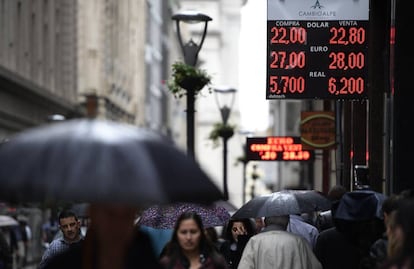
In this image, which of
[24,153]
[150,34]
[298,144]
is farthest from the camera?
[150,34]

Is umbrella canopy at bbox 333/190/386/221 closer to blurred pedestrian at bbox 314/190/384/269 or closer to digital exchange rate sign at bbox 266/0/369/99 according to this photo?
blurred pedestrian at bbox 314/190/384/269

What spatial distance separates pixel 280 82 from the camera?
1759 centimetres

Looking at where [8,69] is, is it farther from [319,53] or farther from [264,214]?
[264,214]

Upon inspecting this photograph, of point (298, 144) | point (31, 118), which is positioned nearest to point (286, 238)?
point (298, 144)

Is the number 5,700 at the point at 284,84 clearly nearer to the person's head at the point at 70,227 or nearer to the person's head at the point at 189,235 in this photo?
the person's head at the point at 70,227

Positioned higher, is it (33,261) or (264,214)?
(264,214)

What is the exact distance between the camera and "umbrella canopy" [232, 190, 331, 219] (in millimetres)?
13133

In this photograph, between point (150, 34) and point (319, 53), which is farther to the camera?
point (150, 34)

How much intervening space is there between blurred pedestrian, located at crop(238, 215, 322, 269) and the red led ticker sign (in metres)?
18.2

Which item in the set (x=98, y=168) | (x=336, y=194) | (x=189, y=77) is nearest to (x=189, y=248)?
(x=98, y=168)

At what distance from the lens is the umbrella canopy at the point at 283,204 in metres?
13.1

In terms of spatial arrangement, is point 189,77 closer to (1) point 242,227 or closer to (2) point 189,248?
(1) point 242,227

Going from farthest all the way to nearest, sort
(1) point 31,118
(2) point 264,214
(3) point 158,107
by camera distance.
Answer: (3) point 158,107
(1) point 31,118
(2) point 264,214

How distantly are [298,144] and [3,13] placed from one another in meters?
16.8
